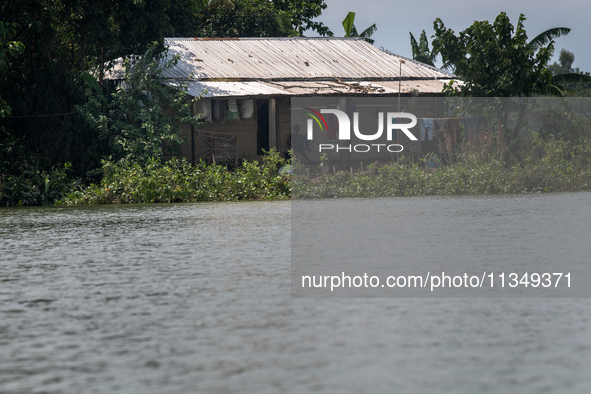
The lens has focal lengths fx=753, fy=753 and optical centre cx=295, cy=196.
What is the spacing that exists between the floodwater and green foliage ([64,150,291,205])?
863 centimetres

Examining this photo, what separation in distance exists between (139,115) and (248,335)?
15853mm

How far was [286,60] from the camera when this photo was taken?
2577 centimetres

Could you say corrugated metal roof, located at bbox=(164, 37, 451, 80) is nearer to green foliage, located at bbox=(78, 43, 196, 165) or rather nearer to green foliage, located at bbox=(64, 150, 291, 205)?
green foliage, located at bbox=(78, 43, 196, 165)

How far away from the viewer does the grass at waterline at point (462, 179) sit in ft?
58.1

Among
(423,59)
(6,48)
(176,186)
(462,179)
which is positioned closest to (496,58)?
(462,179)

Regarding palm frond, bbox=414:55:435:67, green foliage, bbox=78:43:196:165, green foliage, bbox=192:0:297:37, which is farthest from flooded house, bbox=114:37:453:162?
palm frond, bbox=414:55:435:67

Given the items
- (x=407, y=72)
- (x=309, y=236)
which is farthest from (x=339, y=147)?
(x=309, y=236)

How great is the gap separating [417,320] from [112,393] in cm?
226

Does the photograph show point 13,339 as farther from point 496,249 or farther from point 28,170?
point 28,170

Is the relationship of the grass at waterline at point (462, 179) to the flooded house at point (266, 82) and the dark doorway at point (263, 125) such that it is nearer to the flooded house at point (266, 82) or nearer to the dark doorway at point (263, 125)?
the flooded house at point (266, 82)

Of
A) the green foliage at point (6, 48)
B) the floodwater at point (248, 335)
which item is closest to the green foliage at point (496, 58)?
the green foliage at point (6, 48)

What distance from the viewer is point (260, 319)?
202 inches

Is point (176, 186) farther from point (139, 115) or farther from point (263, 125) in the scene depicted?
point (263, 125)

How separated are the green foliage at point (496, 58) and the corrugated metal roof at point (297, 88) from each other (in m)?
2.75
